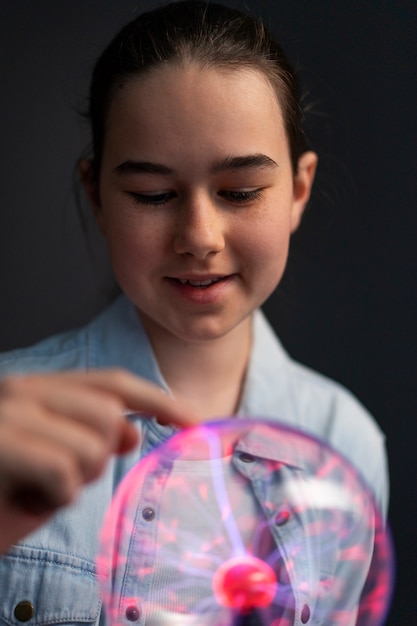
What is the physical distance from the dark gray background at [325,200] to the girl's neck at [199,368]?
0.29m

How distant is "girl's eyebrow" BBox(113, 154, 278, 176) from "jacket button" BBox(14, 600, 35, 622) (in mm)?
416

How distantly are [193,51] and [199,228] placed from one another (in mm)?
167

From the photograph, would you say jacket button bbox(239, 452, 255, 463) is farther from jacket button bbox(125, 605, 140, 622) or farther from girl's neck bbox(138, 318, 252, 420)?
girl's neck bbox(138, 318, 252, 420)

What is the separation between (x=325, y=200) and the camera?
3.62 ft

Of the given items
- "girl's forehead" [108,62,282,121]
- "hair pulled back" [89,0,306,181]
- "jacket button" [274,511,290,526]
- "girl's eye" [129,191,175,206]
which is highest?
"hair pulled back" [89,0,306,181]

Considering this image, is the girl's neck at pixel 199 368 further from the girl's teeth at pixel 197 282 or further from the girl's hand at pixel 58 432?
the girl's hand at pixel 58 432

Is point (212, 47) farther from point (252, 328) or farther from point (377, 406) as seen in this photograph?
point (377, 406)

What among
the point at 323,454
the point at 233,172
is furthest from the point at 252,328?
the point at 323,454

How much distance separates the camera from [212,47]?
72 cm

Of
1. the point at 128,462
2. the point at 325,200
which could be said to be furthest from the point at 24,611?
the point at 325,200

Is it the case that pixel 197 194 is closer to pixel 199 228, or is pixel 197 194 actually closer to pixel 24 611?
pixel 199 228

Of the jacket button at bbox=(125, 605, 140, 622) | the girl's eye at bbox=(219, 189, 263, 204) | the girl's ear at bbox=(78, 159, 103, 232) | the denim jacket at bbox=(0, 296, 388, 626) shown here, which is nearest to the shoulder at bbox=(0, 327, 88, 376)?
the denim jacket at bbox=(0, 296, 388, 626)

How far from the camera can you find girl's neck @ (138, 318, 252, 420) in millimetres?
850

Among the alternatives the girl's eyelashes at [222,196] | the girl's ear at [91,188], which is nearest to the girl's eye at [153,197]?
the girl's eyelashes at [222,196]
